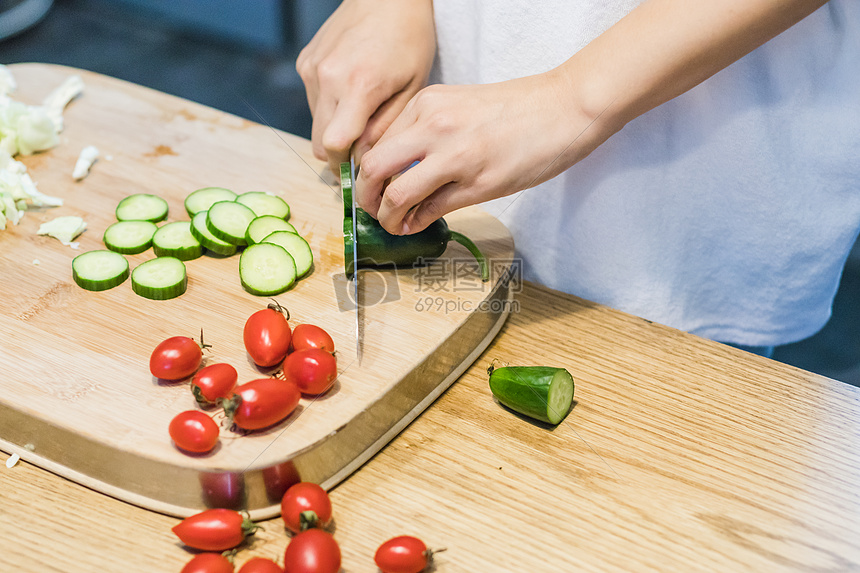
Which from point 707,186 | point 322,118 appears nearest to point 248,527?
point 322,118

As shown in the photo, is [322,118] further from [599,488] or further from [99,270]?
[599,488]

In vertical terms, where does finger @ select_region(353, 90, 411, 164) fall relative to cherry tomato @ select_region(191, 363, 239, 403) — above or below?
above

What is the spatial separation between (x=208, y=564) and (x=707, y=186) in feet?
4.79

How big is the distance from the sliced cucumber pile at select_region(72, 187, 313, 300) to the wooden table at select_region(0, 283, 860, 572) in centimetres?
48

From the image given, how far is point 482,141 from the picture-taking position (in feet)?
4.82

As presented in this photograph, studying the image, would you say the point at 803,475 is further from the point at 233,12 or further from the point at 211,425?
the point at 233,12

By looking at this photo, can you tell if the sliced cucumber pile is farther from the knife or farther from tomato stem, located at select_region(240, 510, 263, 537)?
tomato stem, located at select_region(240, 510, 263, 537)

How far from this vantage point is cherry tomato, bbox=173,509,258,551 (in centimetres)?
120

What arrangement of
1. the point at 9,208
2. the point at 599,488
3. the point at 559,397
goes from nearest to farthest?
the point at 599,488 < the point at 559,397 < the point at 9,208

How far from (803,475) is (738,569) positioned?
28 cm

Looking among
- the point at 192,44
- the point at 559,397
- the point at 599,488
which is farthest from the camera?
the point at 192,44

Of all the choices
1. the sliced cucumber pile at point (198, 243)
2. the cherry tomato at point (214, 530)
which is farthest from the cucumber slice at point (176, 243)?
the cherry tomato at point (214, 530)

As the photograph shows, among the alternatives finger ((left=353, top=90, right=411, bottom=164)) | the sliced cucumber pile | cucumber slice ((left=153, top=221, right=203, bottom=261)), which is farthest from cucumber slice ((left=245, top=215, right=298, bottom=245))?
finger ((left=353, top=90, right=411, bottom=164))

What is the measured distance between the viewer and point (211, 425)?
1272 mm
